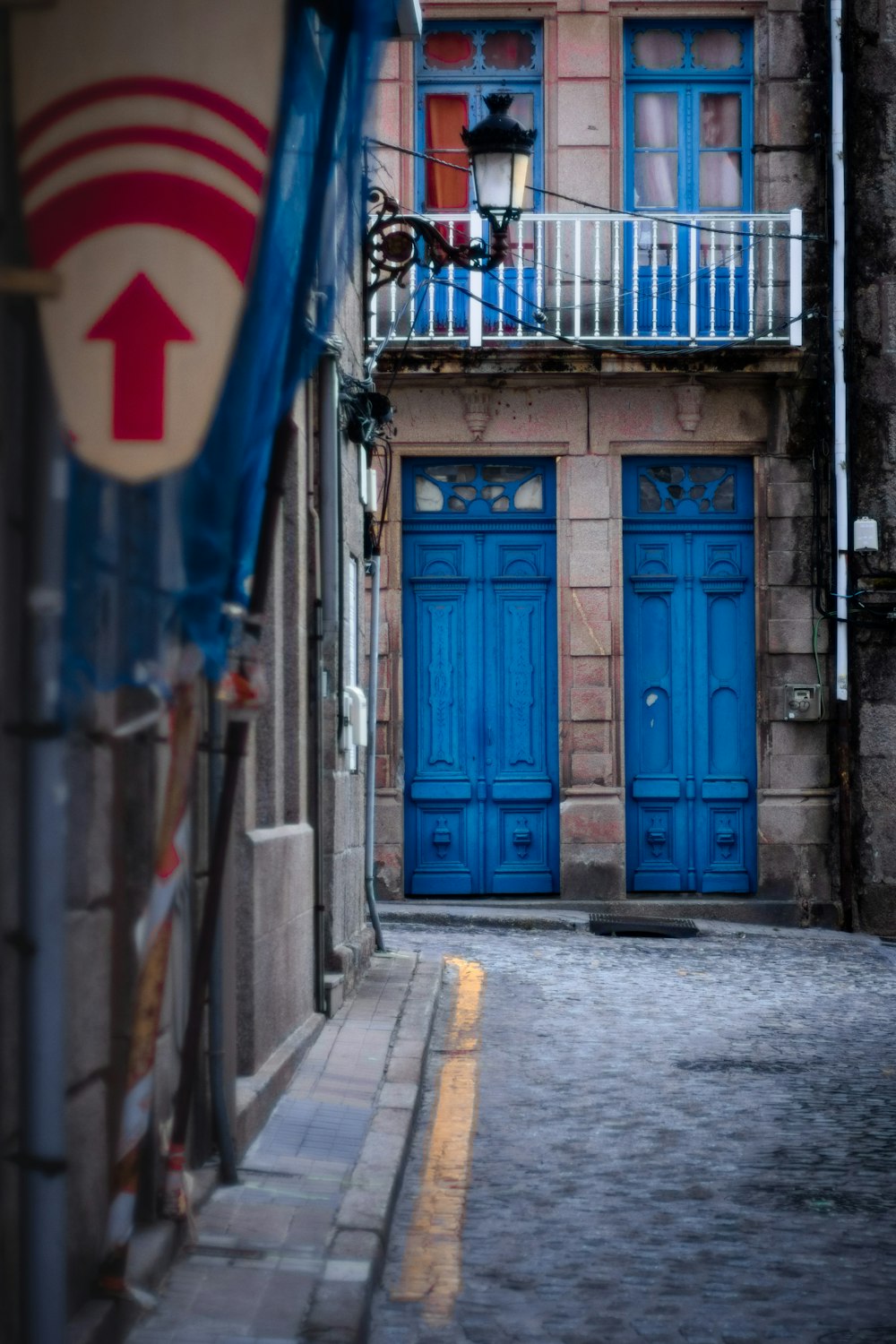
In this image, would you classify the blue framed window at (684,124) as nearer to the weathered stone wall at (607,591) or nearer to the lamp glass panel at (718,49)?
the lamp glass panel at (718,49)

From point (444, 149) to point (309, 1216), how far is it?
13.5 m

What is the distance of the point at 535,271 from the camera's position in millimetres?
17156

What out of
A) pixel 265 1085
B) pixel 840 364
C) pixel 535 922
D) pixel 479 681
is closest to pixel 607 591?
pixel 479 681

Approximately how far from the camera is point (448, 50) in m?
17.5

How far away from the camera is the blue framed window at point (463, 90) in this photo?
17.4 m

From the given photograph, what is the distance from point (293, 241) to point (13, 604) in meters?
1.00

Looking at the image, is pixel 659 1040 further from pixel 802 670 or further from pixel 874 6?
pixel 874 6

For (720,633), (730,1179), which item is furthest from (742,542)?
(730,1179)

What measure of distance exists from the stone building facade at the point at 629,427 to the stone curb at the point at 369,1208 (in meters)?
8.24

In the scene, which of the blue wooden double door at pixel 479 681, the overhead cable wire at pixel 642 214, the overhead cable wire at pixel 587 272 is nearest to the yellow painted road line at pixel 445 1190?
the blue wooden double door at pixel 479 681

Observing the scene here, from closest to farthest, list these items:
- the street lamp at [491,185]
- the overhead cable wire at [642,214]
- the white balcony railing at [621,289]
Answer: the street lamp at [491,185] → the overhead cable wire at [642,214] → the white balcony railing at [621,289]

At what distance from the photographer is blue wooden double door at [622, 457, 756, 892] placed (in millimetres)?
17188

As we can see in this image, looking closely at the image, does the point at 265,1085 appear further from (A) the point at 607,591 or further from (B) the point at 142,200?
(A) the point at 607,591

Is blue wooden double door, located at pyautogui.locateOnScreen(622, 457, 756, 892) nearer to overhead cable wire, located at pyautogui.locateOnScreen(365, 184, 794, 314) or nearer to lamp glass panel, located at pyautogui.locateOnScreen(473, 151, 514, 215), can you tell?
overhead cable wire, located at pyautogui.locateOnScreen(365, 184, 794, 314)
